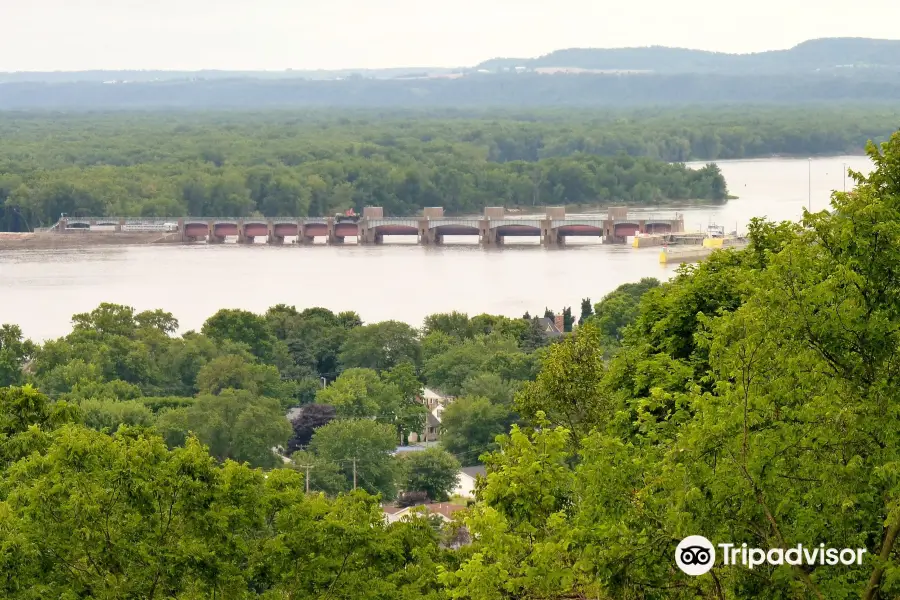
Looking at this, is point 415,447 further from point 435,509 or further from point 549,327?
point 549,327

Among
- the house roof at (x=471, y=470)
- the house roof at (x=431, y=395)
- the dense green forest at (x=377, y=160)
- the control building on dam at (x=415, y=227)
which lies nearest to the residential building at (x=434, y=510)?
the house roof at (x=471, y=470)

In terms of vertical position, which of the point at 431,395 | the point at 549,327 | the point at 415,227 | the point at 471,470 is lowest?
the point at 415,227

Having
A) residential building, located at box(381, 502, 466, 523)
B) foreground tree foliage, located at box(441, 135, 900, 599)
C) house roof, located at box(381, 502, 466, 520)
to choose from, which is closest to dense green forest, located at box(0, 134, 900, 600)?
foreground tree foliage, located at box(441, 135, 900, 599)

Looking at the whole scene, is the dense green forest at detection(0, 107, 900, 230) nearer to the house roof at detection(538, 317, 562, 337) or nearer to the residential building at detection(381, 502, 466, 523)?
the house roof at detection(538, 317, 562, 337)

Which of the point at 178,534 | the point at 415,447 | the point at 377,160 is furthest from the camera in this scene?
the point at 377,160

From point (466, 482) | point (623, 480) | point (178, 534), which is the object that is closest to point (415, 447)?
point (466, 482)

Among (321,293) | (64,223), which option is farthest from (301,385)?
(64,223)

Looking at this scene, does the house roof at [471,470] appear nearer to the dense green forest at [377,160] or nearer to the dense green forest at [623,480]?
the dense green forest at [623,480]
